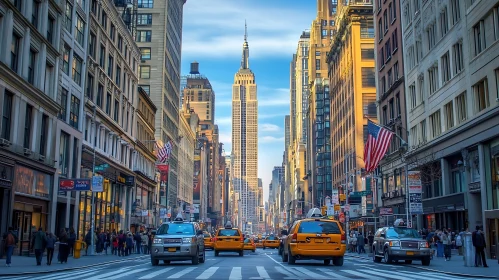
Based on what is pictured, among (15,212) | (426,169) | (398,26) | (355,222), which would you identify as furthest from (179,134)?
(15,212)

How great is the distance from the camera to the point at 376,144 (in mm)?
42125

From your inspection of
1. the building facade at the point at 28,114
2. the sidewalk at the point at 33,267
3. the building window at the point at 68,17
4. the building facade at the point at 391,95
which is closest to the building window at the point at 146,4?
the building facade at the point at 391,95

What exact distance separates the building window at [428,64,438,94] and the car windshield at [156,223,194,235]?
27335 millimetres

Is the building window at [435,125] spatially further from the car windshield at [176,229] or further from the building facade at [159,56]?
the building facade at [159,56]

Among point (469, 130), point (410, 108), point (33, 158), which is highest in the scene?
point (410, 108)

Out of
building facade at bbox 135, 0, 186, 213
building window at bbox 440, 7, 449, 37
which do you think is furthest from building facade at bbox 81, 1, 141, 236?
building window at bbox 440, 7, 449, 37

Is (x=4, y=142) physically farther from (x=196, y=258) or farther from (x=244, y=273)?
(x=244, y=273)

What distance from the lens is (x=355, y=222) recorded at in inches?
3346

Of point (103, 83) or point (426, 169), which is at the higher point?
point (103, 83)

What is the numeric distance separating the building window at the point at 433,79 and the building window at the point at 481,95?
8.19m

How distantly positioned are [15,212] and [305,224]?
1868 centimetres

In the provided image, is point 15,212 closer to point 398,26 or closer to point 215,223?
point 398,26

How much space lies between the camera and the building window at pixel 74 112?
141 ft

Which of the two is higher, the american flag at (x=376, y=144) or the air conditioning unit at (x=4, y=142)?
the american flag at (x=376, y=144)
